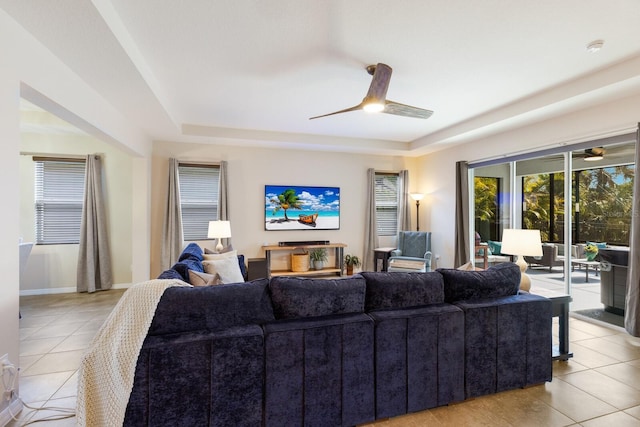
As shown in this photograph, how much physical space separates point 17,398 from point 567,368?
13.5 ft

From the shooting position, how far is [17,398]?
1.97m

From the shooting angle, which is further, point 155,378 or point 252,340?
point 252,340

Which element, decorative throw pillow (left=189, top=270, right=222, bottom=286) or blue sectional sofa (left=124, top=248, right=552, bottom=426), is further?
decorative throw pillow (left=189, top=270, right=222, bottom=286)

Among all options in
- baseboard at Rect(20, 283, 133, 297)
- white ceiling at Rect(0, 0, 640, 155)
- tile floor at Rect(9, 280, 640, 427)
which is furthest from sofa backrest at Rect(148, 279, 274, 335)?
baseboard at Rect(20, 283, 133, 297)

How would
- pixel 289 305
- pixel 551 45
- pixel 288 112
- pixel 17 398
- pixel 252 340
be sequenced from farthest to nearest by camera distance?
pixel 288 112 → pixel 551 45 → pixel 17 398 → pixel 289 305 → pixel 252 340

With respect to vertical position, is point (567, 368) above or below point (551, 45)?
below

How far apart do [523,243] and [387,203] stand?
3602 mm

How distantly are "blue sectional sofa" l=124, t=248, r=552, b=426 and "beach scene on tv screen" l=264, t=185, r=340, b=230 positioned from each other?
12.3 ft

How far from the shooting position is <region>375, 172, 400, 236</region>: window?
6.24 meters

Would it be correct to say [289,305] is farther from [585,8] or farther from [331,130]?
[331,130]

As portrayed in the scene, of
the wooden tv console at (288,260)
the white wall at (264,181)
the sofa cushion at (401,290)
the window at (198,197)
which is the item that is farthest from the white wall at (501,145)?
the window at (198,197)

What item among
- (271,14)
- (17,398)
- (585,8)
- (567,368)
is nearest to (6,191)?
(17,398)

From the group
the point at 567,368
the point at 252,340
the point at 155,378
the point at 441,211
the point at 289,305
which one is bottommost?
the point at 567,368

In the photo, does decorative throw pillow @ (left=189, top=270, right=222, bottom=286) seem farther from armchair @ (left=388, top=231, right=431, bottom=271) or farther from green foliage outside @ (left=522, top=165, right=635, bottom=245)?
green foliage outside @ (left=522, top=165, right=635, bottom=245)
